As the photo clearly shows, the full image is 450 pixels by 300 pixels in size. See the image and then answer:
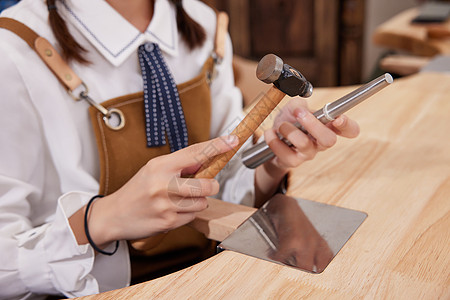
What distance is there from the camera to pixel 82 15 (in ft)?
2.17

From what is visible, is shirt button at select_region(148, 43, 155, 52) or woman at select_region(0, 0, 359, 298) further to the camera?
shirt button at select_region(148, 43, 155, 52)

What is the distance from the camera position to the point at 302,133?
2.00 feet

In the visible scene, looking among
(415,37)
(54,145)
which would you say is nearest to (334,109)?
(54,145)

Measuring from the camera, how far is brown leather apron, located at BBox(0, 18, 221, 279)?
63cm

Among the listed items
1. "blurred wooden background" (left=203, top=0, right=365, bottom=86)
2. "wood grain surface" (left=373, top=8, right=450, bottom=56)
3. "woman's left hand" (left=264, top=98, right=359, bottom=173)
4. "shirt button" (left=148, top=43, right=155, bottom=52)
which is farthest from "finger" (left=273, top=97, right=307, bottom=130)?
"blurred wooden background" (left=203, top=0, right=365, bottom=86)

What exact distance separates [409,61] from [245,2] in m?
1.51

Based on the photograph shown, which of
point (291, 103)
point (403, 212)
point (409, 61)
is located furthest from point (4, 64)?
point (409, 61)

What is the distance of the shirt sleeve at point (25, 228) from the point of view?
598 mm

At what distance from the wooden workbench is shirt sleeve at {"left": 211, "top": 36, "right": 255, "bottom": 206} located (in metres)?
0.10

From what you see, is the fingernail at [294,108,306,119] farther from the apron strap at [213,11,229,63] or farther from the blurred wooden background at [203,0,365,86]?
the blurred wooden background at [203,0,365,86]

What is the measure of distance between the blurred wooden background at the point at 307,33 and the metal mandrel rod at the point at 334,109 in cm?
218

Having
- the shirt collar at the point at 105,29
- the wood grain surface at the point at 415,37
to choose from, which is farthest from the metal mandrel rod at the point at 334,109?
the wood grain surface at the point at 415,37

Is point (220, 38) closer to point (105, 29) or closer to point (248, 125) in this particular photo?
point (105, 29)

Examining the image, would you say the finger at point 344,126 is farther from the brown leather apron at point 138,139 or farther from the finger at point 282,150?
the brown leather apron at point 138,139
